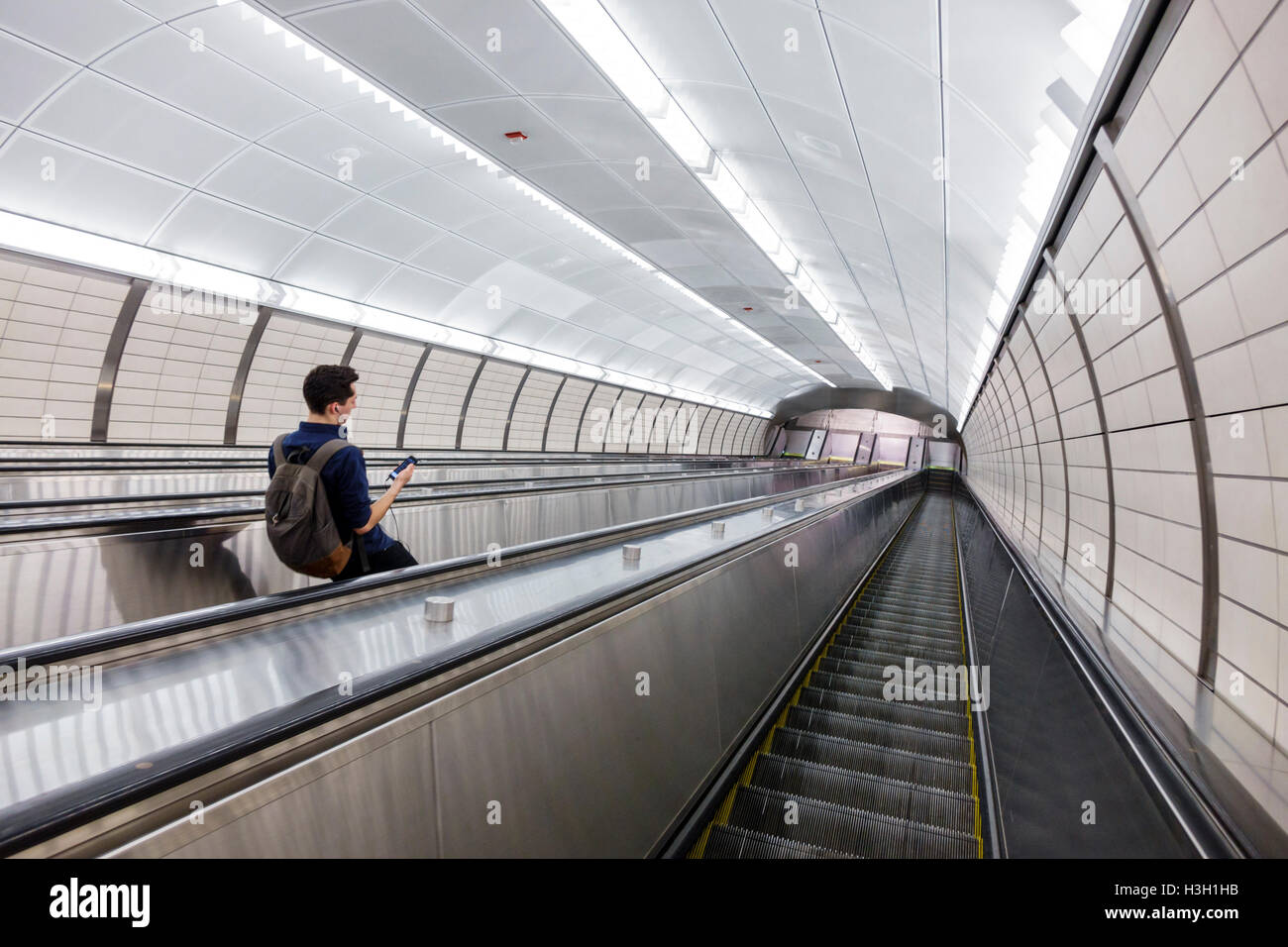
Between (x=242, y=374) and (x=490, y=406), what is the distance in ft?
27.0

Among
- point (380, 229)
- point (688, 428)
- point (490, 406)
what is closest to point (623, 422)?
point (688, 428)

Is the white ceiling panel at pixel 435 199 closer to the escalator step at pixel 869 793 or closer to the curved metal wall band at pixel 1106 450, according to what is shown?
the curved metal wall band at pixel 1106 450

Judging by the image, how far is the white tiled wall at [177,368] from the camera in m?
11.3

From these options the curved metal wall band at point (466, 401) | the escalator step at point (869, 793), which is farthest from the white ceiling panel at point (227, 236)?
the escalator step at point (869, 793)

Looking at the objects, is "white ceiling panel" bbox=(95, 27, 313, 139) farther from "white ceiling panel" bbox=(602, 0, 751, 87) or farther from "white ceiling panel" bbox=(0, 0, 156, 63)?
"white ceiling panel" bbox=(602, 0, 751, 87)

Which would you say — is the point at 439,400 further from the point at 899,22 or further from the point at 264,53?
the point at 899,22

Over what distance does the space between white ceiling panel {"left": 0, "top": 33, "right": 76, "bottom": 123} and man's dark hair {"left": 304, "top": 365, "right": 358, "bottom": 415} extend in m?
6.57

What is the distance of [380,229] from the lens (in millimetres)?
11805

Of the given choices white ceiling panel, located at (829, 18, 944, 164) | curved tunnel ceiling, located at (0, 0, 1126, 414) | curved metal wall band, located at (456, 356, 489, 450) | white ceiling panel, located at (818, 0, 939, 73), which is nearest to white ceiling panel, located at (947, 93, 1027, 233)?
curved tunnel ceiling, located at (0, 0, 1126, 414)

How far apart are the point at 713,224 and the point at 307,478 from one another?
31.9 feet

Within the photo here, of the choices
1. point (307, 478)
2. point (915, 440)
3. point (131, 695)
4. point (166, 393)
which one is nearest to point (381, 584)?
point (307, 478)

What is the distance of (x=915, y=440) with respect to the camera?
48.5 meters
